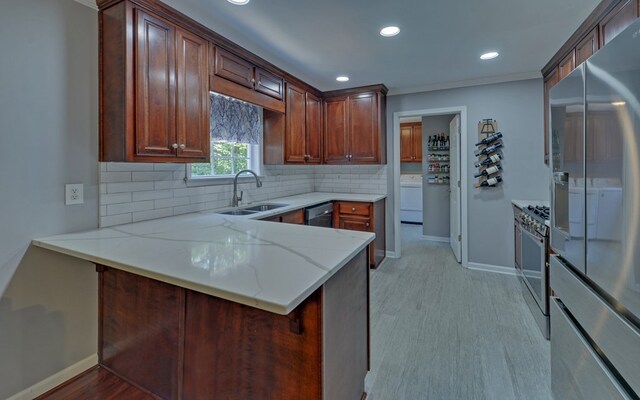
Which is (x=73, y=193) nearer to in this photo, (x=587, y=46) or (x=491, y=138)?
(x=587, y=46)

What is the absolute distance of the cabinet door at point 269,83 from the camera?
9.60ft

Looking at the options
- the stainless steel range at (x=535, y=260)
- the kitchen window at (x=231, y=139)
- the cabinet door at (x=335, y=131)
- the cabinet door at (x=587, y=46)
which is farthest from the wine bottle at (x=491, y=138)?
the kitchen window at (x=231, y=139)

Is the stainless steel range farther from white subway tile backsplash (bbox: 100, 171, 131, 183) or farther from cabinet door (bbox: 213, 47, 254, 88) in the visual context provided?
white subway tile backsplash (bbox: 100, 171, 131, 183)

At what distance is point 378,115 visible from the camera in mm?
4020

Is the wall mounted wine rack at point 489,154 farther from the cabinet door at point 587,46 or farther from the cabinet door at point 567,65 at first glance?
the cabinet door at point 587,46

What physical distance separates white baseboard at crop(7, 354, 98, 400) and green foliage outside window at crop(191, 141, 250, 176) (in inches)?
60.0

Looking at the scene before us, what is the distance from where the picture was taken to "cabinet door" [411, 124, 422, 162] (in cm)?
689

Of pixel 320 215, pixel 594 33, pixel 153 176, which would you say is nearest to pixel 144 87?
pixel 153 176

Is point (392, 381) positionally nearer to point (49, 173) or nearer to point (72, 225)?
point (72, 225)

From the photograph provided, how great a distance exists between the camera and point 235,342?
133cm

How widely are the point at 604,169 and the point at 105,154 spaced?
2.54 m

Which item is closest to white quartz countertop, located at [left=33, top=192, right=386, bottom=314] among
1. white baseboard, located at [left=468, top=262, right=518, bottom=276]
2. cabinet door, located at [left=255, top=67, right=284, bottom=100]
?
cabinet door, located at [left=255, top=67, right=284, bottom=100]

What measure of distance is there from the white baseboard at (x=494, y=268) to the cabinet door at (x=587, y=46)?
235 cm

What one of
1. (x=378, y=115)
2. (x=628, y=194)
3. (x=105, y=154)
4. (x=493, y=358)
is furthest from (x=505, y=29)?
(x=105, y=154)
